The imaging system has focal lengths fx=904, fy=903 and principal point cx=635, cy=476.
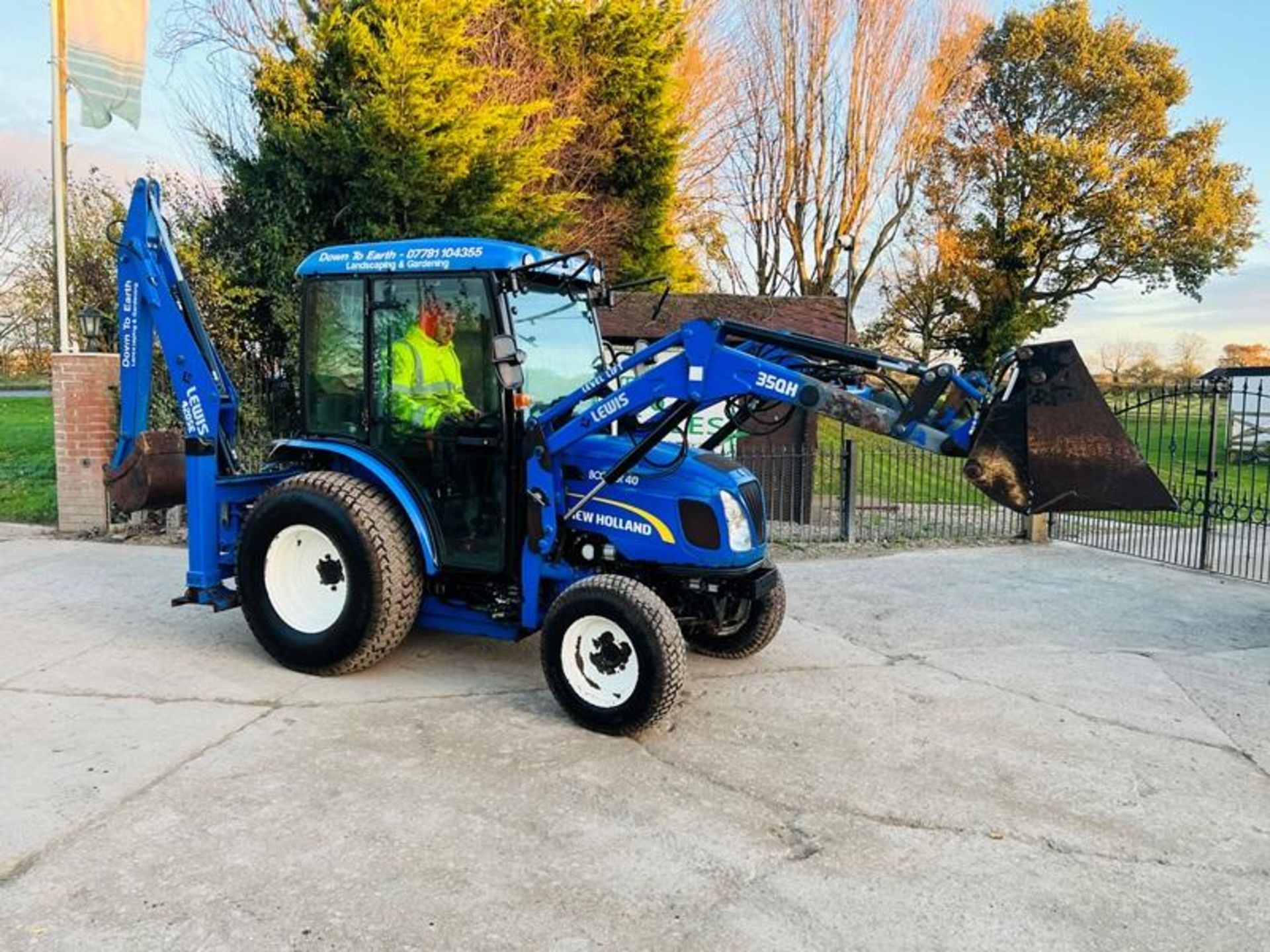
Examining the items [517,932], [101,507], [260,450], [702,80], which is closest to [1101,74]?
[702,80]

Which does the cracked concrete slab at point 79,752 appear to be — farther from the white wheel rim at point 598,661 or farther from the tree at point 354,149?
the tree at point 354,149

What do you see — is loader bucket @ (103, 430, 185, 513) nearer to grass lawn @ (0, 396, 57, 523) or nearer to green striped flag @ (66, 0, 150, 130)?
grass lawn @ (0, 396, 57, 523)

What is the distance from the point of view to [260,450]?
1023 centimetres

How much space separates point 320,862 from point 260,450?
7.92m

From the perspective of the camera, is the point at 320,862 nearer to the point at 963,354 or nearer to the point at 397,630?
the point at 397,630

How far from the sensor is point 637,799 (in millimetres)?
3691

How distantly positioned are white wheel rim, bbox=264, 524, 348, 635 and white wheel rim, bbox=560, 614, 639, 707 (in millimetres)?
1512

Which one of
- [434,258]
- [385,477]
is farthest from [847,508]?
[434,258]

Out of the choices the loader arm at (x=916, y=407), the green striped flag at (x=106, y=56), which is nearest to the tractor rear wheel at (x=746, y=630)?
the loader arm at (x=916, y=407)

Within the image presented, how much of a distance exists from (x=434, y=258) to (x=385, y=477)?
1.22m

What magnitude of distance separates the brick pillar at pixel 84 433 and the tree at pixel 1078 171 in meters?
21.2

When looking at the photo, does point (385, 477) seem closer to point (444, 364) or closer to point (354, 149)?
point (444, 364)

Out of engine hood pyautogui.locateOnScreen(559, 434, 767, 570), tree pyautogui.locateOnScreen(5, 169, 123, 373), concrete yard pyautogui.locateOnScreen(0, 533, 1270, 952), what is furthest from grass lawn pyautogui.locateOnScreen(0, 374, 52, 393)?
engine hood pyautogui.locateOnScreen(559, 434, 767, 570)

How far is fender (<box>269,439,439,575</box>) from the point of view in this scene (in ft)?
16.1
